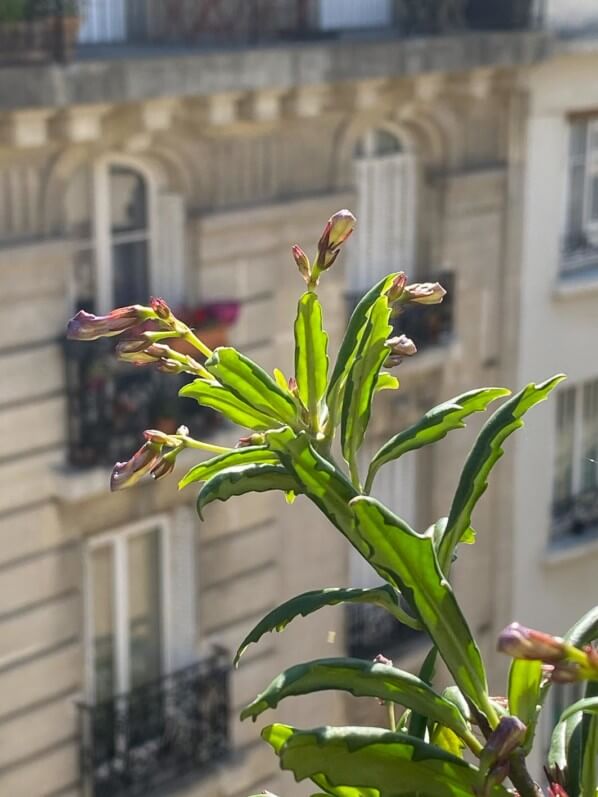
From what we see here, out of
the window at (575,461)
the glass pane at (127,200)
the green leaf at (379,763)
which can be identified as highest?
the green leaf at (379,763)

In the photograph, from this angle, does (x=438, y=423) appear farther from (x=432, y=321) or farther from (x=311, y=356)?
(x=432, y=321)

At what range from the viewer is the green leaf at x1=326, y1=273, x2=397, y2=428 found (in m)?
1.59

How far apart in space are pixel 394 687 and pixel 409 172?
40.3 feet

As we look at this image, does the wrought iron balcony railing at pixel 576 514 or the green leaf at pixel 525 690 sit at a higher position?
the green leaf at pixel 525 690

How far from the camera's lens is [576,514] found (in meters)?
15.9

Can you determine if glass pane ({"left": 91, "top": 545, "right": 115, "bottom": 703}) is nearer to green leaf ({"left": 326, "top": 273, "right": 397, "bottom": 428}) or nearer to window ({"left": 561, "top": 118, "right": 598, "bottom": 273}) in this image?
window ({"left": 561, "top": 118, "right": 598, "bottom": 273})

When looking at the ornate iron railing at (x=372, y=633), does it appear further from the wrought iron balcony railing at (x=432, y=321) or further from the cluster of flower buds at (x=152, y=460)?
the cluster of flower buds at (x=152, y=460)

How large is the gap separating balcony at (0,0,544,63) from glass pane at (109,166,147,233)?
2.61 feet

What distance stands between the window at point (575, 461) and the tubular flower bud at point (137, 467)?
539 inches

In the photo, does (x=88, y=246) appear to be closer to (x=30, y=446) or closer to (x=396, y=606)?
(x=30, y=446)

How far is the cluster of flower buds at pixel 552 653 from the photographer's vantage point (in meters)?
1.22

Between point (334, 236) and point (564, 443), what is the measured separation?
1398 cm

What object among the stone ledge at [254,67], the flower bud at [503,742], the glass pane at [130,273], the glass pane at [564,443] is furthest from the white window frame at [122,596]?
the flower bud at [503,742]

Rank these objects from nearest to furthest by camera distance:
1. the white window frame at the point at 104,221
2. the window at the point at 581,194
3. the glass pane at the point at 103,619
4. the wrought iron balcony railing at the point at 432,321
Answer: the white window frame at the point at 104,221 < the glass pane at the point at 103,619 < the wrought iron balcony railing at the point at 432,321 < the window at the point at 581,194
